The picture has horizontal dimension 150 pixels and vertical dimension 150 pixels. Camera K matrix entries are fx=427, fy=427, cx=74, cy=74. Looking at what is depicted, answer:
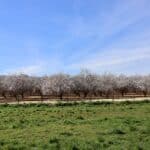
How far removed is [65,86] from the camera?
10038cm

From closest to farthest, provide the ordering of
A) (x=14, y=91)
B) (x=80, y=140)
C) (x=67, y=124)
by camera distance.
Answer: (x=80, y=140) < (x=67, y=124) < (x=14, y=91)

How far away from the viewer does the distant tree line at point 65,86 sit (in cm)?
10012

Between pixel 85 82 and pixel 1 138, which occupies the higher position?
pixel 85 82

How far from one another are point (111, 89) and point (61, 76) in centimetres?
1361

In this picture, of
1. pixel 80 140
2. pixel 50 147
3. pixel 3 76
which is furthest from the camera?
pixel 3 76

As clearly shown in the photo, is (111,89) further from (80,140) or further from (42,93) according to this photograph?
(80,140)

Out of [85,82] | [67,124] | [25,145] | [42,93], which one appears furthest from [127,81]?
[25,145]

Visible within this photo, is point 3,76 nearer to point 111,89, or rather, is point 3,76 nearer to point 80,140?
point 111,89

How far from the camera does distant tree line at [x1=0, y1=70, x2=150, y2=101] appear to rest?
10012cm

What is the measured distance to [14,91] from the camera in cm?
9894

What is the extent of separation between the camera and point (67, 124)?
21.2m

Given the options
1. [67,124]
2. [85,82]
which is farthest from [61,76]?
[67,124]

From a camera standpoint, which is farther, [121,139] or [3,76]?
[3,76]

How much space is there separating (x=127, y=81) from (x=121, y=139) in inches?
4108
